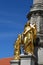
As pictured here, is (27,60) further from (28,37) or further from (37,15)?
(37,15)

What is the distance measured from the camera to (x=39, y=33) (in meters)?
21.5

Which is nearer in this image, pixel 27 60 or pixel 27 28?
pixel 27 60

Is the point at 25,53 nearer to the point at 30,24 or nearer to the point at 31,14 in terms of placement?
the point at 30,24

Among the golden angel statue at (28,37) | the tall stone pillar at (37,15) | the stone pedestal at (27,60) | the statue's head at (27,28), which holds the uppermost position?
the tall stone pillar at (37,15)

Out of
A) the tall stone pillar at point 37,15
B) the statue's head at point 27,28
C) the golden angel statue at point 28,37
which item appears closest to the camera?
the golden angel statue at point 28,37

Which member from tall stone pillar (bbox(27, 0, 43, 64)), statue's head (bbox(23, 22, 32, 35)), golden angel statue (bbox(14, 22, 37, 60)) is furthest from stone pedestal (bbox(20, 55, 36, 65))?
tall stone pillar (bbox(27, 0, 43, 64))

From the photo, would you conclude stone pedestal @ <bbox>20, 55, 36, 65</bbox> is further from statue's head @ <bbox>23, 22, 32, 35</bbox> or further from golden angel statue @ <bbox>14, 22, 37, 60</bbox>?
statue's head @ <bbox>23, 22, 32, 35</bbox>

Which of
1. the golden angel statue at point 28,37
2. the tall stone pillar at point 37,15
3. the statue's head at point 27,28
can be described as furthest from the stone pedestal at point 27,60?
the tall stone pillar at point 37,15

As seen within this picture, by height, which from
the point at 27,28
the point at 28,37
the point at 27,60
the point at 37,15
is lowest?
the point at 27,60

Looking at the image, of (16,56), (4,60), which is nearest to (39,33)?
(16,56)

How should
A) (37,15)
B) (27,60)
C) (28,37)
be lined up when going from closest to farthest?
(27,60), (28,37), (37,15)

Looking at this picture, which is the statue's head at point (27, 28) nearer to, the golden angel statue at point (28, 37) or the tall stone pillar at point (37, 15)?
the golden angel statue at point (28, 37)

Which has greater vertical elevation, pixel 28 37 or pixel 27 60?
pixel 28 37

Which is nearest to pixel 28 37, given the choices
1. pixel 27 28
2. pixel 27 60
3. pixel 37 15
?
pixel 27 28
